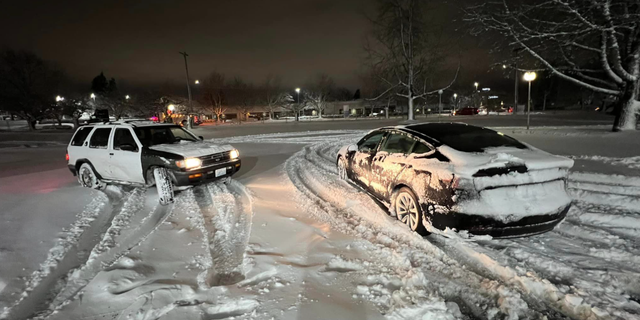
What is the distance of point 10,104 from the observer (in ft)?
112

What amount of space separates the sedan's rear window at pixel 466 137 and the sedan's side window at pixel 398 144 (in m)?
0.23

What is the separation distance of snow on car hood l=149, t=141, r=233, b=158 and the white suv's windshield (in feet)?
1.03

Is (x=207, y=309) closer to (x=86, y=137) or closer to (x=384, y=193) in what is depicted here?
(x=384, y=193)

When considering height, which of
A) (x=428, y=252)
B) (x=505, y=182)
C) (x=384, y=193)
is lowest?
(x=428, y=252)

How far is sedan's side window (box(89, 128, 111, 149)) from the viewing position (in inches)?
291

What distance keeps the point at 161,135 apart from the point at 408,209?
19.7ft

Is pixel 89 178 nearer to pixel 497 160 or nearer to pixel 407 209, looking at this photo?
pixel 407 209

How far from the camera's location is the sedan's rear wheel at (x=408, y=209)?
4.39 metres

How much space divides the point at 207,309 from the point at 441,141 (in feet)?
11.7

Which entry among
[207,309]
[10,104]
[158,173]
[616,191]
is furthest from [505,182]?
[10,104]

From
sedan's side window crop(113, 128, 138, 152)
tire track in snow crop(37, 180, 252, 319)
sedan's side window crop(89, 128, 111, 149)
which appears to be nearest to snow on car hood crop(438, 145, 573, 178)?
tire track in snow crop(37, 180, 252, 319)

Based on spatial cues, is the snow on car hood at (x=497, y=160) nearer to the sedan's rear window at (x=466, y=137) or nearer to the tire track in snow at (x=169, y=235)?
the sedan's rear window at (x=466, y=137)

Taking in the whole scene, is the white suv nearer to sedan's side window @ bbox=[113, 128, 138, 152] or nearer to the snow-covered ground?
sedan's side window @ bbox=[113, 128, 138, 152]

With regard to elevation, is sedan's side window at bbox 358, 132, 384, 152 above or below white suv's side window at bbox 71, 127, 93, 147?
below
